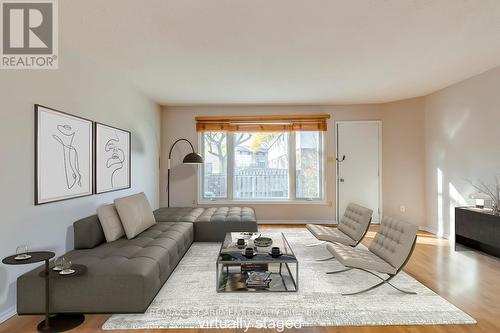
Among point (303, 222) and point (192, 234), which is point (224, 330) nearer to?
point (192, 234)

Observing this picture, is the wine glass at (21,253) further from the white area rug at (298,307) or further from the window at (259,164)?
the window at (259,164)

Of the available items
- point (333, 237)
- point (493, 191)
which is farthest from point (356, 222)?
point (493, 191)

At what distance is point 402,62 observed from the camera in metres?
3.38

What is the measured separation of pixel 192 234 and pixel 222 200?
6.05 ft

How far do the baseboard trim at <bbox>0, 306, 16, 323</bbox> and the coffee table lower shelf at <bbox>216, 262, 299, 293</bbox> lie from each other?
1701 mm

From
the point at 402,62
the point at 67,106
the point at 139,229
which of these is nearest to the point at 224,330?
the point at 139,229

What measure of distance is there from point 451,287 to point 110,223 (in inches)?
146

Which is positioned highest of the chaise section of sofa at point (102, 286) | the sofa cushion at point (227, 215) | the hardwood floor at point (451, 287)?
the sofa cushion at point (227, 215)

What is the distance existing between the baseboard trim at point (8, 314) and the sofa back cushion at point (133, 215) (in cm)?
110

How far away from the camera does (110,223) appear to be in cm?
302

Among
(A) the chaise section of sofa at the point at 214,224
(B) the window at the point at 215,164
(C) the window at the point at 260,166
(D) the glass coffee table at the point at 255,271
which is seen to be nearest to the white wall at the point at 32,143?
(A) the chaise section of sofa at the point at 214,224

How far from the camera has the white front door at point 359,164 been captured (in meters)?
5.58

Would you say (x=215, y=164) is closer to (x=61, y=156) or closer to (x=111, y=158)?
(x=111, y=158)

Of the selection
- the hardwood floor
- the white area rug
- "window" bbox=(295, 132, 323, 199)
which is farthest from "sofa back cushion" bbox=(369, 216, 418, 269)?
"window" bbox=(295, 132, 323, 199)
